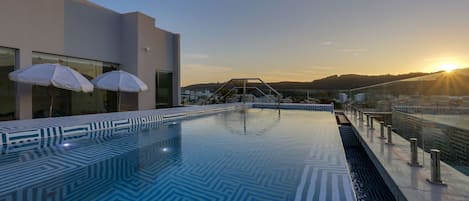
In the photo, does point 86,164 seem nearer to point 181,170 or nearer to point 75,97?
point 181,170

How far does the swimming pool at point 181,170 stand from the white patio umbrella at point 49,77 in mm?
1680

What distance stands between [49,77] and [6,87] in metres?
1.84

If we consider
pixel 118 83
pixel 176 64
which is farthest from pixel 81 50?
pixel 176 64

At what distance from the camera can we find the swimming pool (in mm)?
2494

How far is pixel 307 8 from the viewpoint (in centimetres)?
1029

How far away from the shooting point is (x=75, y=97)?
8602 mm

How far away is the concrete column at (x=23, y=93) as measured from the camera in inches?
268

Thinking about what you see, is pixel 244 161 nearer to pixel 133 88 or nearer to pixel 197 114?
pixel 133 88

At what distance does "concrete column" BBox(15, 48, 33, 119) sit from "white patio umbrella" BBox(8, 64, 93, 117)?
0.85 meters

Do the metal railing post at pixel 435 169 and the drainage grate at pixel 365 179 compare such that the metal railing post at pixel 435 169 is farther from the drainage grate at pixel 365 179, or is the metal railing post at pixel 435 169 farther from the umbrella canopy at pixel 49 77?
the umbrella canopy at pixel 49 77

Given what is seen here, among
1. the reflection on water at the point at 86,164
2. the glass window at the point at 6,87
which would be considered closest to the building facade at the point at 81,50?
the glass window at the point at 6,87

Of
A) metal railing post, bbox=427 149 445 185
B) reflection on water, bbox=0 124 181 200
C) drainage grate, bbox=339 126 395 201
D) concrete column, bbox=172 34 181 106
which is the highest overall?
concrete column, bbox=172 34 181 106

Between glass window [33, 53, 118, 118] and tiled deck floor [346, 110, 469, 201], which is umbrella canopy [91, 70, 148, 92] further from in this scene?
tiled deck floor [346, 110, 469, 201]

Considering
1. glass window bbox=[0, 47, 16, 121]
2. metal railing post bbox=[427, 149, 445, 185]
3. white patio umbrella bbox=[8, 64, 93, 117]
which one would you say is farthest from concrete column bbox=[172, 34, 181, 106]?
metal railing post bbox=[427, 149, 445, 185]
